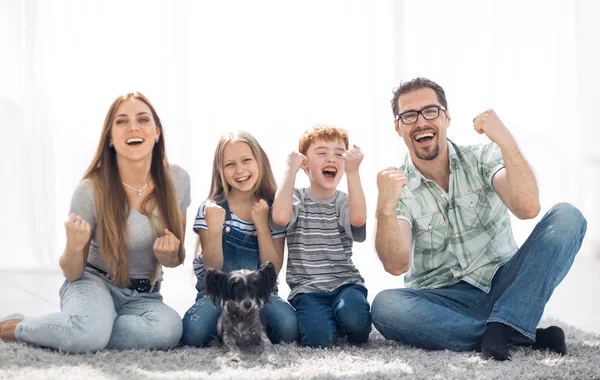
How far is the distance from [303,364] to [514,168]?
0.99 metres

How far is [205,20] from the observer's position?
414 cm

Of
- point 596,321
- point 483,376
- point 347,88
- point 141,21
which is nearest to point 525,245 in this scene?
point 483,376

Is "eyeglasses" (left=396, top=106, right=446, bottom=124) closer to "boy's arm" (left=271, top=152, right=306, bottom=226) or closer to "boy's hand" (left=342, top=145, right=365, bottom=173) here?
"boy's hand" (left=342, top=145, right=365, bottom=173)

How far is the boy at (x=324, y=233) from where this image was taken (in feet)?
7.79

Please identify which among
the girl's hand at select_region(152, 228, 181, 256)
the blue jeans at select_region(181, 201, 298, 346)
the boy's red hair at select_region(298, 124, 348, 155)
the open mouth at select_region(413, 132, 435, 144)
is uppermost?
the boy's red hair at select_region(298, 124, 348, 155)

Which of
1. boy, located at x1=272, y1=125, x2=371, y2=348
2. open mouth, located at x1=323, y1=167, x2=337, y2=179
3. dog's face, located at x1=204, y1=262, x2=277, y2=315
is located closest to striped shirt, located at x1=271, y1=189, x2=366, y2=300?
boy, located at x1=272, y1=125, x2=371, y2=348

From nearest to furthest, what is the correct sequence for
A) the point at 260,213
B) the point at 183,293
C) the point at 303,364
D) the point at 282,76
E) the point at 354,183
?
the point at 303,364 < the point at 354,183 < the point at 260,213 < the point at 183,293 < the point at 282,76

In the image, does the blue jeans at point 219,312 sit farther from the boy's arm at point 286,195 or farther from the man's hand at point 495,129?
the man's hand at point 495,129

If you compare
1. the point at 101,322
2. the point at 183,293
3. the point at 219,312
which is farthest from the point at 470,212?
the point at 183,293

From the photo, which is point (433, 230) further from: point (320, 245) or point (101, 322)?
point (101, 322)

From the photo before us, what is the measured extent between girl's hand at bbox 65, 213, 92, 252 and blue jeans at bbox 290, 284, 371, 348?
0.83m

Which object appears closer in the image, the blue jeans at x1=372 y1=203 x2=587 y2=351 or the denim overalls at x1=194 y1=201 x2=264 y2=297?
the blue jeans at x1=372 y1=203 x2=587 y2=351

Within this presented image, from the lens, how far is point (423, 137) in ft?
7.98

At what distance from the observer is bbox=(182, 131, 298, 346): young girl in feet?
7.84
